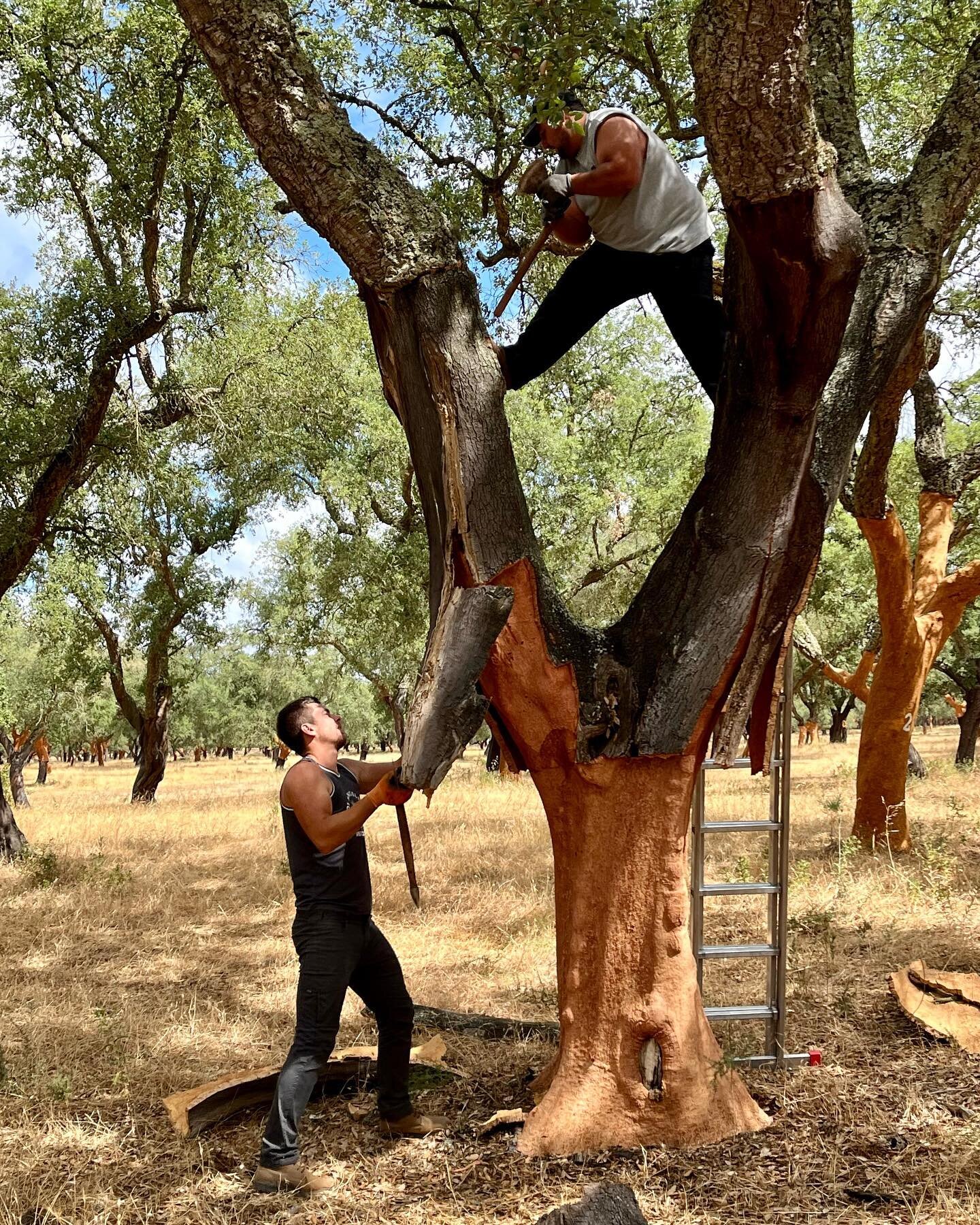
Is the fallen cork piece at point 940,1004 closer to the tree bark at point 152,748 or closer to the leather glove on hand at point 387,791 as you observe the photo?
the leather glove on hand at point 387,791

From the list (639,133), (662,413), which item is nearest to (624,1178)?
(639,133)

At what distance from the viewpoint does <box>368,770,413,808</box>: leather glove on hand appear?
3.79 meters

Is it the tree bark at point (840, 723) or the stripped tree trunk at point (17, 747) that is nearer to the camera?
the stripped tree trunk at point (17, 747)

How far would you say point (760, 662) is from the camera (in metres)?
4.18

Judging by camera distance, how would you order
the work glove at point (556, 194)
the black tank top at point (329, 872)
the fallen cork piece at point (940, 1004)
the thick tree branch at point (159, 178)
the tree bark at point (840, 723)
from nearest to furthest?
the work glove at point (556, 194)
the black tank top at point (329, 872)
the fallen cork piece at point (940, 1004)
the thick tree branch at point (159, 178)
the tree bark at point (840, 723)

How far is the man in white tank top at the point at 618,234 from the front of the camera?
3777 millimetres

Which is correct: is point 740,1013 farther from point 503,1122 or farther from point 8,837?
point 8,837

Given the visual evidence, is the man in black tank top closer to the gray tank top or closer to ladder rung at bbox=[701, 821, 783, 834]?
ladder rung at bbox=[701, 821, 783, 834]

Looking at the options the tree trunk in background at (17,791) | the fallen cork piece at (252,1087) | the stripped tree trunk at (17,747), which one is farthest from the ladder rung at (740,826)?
the stripped tree trunk at (17,747)

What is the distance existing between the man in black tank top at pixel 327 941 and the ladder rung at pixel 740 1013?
1.40m

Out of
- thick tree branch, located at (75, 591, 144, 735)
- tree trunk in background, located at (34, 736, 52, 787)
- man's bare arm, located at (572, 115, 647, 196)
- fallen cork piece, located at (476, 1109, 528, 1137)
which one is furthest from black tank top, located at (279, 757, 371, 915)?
tree trunk in background, located at (34, 736, 52, 787)

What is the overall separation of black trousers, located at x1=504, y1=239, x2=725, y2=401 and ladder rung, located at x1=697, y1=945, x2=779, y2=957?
2552mm

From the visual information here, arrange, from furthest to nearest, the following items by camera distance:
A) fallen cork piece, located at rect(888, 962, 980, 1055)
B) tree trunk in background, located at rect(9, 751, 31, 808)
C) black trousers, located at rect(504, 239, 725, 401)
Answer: tree trunk in background, located at rect(9, 751, 31, 808) → fallen cork piece, located at rect(888, 962, 980, 1055) → black trousers, located at rect(504, 239, 725, 401)

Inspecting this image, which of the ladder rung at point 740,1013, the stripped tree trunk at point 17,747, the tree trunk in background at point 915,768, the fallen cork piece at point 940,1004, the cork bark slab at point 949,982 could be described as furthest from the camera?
the stripped tree trunk at point 17,747
